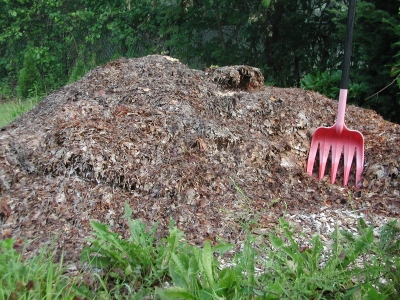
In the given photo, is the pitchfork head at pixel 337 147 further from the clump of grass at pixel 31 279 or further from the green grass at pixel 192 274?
the clump of grass at pixel 31 279

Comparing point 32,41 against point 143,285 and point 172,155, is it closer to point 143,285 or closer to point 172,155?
point 172,155

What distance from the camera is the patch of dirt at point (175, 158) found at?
103 inches

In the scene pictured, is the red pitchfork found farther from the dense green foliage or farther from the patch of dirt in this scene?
the dense green foliage

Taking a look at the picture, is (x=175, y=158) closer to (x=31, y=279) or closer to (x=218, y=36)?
(x=31, y=279)

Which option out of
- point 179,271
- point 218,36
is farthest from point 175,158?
point 218,36

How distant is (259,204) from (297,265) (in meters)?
0.93

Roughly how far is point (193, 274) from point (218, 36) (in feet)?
19.5

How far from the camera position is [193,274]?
6.10 ft

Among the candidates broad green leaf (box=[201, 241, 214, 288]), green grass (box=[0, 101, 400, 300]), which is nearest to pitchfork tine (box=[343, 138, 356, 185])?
green grass (box=[0, 101, 400, 300])

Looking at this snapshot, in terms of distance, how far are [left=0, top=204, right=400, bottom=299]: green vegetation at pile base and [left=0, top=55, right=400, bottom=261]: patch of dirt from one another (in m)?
0.27

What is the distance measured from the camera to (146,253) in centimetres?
205

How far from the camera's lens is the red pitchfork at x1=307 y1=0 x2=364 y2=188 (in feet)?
11.1

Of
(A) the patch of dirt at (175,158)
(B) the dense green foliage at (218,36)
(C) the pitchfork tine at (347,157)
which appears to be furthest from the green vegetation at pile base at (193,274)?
(B) the dense green foliage at (218,36)

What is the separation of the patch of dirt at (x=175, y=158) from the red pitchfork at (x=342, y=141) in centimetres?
9
